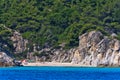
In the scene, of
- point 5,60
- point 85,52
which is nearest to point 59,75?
point 5,60

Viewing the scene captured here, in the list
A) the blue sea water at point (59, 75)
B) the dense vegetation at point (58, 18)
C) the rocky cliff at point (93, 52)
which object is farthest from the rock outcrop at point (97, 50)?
the blue sea water at point (59, 75)

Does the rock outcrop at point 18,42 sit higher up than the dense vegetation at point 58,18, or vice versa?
the dense vegetation at point 58,18

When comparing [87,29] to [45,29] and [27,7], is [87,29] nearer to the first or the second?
[45,29]

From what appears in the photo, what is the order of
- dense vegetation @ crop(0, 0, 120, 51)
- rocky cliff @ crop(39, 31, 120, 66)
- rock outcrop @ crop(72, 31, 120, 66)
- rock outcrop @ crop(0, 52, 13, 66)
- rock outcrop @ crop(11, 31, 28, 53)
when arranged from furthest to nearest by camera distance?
dense vegetation @ crop(0, 0, 120, 51)
rock outcrop @ crop(11, 31, 28, 53)
rocky cliff @ crop(39, 31, 120, 66)
rock outcrop @ crop(72, 31, 120, 66)
rock outcrop @ crop(0, 52, 13, 66)

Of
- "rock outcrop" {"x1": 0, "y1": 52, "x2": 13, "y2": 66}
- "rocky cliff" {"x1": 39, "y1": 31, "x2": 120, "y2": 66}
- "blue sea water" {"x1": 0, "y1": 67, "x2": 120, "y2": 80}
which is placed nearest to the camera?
"blue sea water" {"x1": 0, "y1": 67, "x2": 120, "y2": 80}

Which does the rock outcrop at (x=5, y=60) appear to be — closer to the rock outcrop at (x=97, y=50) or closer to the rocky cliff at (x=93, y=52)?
the rocky cliff at (x=93, y=52)

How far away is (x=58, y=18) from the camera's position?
154m

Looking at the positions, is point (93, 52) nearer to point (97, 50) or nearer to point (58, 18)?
point (97, 50)

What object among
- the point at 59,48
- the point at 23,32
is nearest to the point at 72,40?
the point at 59,48

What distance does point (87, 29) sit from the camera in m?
144

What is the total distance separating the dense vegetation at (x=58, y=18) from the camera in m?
147

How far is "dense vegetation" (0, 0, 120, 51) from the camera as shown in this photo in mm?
146750

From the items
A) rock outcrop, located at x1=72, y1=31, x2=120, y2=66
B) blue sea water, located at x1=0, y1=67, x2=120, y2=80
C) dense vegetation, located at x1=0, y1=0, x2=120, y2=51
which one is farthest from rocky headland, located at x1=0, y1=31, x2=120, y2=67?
blue sea water, located at x1=0, y1=67, x2=120, y2=80

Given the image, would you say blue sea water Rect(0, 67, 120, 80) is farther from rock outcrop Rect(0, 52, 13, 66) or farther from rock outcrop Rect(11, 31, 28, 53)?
rock outcrop Rect(11, 31, 28, 53)
